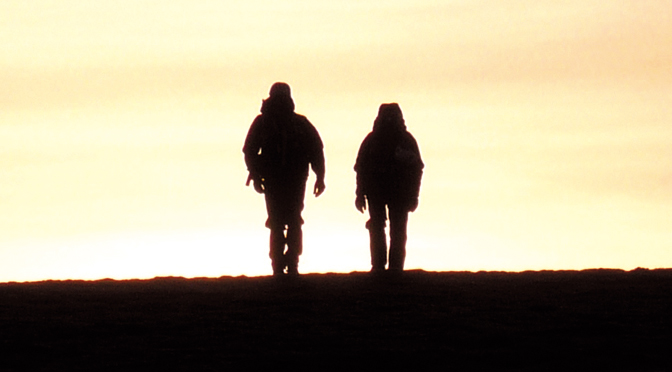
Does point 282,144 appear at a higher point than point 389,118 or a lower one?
lower

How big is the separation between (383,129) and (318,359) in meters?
7.29

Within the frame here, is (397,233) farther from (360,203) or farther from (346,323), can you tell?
(346,323)

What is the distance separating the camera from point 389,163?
79.6ft

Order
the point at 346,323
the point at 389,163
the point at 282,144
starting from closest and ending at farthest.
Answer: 1. the point at 346,323
2. the point at 282,144
3. the point at 389,163

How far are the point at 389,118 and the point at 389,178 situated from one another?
87 centimetres

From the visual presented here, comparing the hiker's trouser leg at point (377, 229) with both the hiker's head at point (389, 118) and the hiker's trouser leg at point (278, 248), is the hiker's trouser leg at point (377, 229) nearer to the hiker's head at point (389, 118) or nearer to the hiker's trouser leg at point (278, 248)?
the hiker's head at point (389, 118)

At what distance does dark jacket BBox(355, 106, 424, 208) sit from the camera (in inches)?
953

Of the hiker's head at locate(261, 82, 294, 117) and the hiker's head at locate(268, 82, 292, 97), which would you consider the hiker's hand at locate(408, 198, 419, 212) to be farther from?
the hiker's head at locate(268, 82, 292, 97)

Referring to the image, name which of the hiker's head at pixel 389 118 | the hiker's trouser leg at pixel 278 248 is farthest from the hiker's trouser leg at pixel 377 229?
the hiker's trouser leg at pixel 278 248

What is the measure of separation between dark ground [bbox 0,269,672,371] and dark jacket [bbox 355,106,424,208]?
172 centimetres

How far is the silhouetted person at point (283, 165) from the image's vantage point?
2416 centimetres

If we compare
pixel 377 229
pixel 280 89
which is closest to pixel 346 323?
pixel 377 229

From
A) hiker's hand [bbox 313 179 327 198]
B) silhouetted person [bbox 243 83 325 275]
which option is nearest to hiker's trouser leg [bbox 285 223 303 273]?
silhouetted person [bbox 243 83 325 275]

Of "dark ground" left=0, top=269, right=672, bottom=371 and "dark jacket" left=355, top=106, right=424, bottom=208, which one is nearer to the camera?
"dark ground" left=0, top=269, right=672, bottom=371
